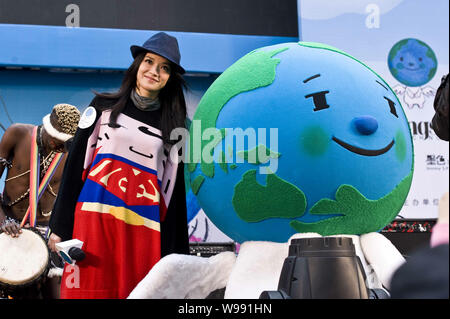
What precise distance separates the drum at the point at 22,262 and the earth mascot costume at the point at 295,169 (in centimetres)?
132

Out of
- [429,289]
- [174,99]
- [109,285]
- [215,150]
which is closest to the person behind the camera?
[429,289]

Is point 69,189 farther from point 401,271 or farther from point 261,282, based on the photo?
point 401,271

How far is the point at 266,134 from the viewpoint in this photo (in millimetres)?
1820

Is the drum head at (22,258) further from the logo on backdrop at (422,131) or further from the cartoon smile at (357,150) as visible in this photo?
the logo on backdrop at (422,131)

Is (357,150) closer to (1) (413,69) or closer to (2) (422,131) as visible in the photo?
(2) (422,131)

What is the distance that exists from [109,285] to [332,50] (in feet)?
4.31

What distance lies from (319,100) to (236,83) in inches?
12.7

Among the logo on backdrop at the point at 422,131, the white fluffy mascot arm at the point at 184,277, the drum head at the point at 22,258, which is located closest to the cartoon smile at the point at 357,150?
the white fluffy mascot arm at the point at 184,277

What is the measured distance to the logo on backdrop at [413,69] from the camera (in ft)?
18.2

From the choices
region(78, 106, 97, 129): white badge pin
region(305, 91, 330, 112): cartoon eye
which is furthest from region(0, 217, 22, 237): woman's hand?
region(305, 91, 330, 112): cartoon eye

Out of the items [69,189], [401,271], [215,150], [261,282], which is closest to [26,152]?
[69,189]

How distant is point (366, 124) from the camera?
1757 millimetres

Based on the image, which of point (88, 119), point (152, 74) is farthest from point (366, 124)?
point (88, 119)
